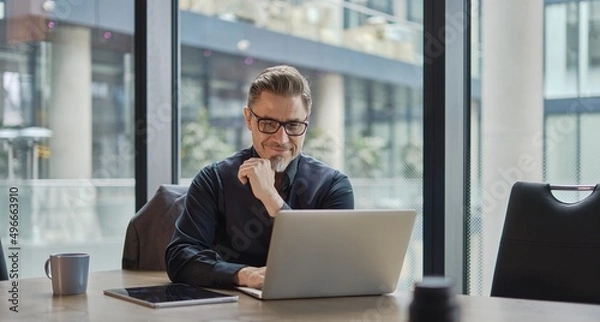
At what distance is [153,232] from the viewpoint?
2.56 m

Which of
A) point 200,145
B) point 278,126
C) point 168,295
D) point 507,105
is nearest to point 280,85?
point 278,126

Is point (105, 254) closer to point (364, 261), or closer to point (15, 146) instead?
point (15, 146)

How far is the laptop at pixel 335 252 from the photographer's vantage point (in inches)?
62.6

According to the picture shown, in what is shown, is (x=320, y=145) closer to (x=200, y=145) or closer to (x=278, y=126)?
(x=200, y=145)

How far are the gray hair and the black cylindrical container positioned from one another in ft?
5.51

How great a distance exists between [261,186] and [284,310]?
2.17 ft

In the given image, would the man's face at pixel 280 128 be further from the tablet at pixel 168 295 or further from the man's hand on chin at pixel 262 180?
the tablet at pixel 168 295

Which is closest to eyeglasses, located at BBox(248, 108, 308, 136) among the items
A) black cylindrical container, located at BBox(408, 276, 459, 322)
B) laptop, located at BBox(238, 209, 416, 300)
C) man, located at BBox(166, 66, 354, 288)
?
man, located at BBox(166, 66, 354, 288)

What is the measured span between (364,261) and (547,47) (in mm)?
1304

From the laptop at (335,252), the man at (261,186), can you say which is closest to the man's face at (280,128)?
the man at (261,186)

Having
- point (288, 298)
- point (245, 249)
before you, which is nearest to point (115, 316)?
point (288, 298)

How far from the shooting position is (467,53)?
2.67 meters

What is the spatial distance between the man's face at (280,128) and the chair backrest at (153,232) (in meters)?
0.50

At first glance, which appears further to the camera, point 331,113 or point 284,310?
point 331,113
